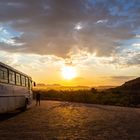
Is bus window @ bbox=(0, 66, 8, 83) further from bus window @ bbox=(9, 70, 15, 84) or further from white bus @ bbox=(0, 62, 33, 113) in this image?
bus window @ bbox=(9, 70, 15, 84)

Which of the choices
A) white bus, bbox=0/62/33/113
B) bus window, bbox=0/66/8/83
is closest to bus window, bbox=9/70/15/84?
white bus, bbox=0/62/33/113

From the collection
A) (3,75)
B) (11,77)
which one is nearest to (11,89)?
(11,77)

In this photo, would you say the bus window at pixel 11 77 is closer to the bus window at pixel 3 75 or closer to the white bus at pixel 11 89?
the white bus at pixel 11 89

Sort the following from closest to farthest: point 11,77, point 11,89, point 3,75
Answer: point 3,75 < point 11,89 < point 11,77

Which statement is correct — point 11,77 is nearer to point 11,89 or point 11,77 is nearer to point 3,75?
point 11,89

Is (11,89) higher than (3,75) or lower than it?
lower

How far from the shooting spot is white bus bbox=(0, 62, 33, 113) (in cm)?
2352

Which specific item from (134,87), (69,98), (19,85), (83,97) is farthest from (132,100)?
(134,87)

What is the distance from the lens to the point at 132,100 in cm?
5819

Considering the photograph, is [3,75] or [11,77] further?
[11,77]

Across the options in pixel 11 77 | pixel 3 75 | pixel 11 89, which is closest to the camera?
pixel 3 75

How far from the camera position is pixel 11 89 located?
26312mm

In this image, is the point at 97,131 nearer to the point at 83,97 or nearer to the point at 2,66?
the point at 2,66

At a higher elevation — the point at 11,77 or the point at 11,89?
the point at 11,77
